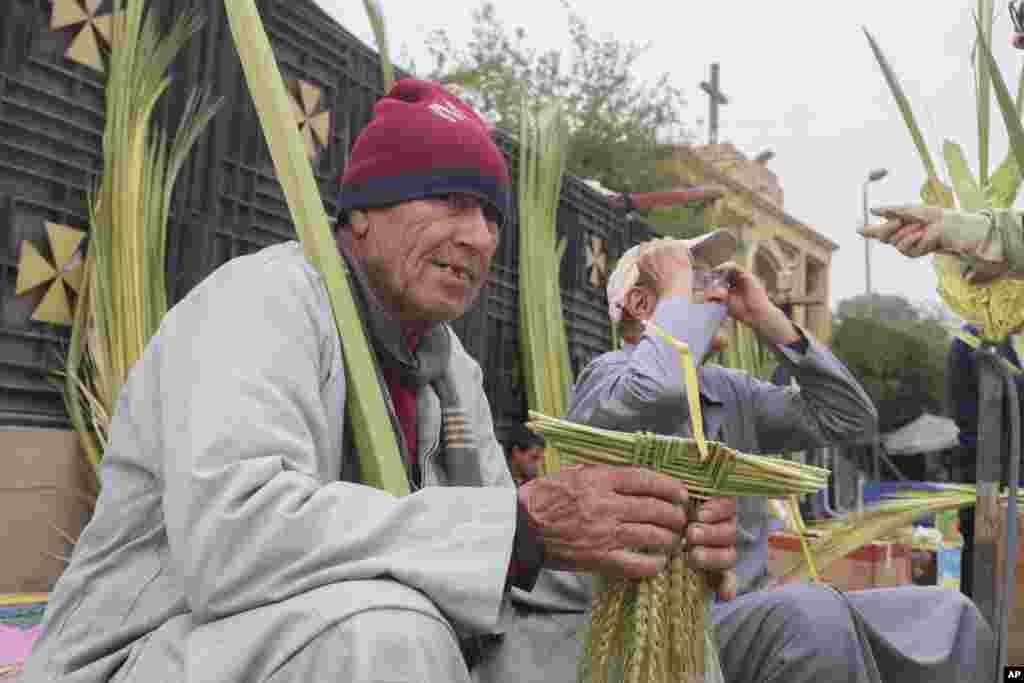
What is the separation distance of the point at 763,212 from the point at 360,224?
19054mm

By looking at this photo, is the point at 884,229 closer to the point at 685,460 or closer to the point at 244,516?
the point at 685,460

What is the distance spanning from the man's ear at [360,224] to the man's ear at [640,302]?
1.00 metres

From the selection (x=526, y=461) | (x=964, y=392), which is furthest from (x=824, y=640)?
(x=526, y=461)

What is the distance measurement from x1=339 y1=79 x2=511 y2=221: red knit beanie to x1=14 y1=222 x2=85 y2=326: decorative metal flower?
→ 3.81ft

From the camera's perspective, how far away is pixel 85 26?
7.77 feet

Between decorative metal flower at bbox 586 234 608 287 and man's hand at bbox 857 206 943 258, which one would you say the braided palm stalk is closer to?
man's hand at bbox 857 206 943 258

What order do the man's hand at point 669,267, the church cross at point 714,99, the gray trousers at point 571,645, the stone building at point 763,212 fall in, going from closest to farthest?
the gray trousers at point 571,645, the man's hand at point 669,267, the stone building at point 763,212, the church cross at point 714,99

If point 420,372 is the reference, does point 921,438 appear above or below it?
above

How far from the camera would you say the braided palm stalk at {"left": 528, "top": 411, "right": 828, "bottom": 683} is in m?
1.17

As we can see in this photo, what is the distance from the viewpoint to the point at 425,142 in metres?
1.41

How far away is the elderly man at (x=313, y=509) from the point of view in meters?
1.00

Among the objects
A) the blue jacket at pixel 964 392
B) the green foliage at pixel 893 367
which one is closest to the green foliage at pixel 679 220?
the blue jacket at pixel 964 392

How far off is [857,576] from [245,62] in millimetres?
3297

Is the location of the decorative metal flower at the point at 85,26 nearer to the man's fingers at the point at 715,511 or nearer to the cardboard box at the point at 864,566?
the man's fingers at the point at 715,511
